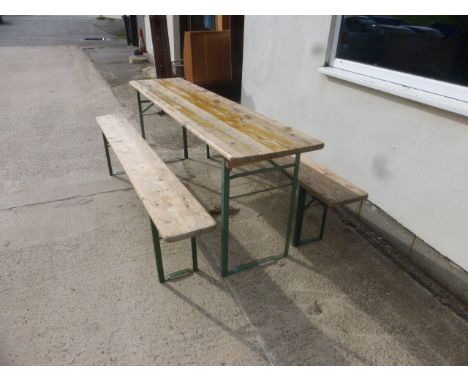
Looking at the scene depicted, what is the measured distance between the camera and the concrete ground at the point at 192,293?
6.24 ft

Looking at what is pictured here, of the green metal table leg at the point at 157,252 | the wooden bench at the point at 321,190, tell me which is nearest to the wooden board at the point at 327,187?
the wooden bench at the point at 321,190

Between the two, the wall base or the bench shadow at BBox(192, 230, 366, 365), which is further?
the wall base

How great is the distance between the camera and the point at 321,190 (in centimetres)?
235

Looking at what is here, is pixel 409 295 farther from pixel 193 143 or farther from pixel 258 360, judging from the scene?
pixel 193 143

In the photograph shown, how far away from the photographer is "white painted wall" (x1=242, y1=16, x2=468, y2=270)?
7.38 ft

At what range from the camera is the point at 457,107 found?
208 centimetres

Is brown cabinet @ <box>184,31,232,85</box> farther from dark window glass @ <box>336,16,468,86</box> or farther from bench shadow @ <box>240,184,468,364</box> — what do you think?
bench shadow @ <box>240,184,468,364</box>

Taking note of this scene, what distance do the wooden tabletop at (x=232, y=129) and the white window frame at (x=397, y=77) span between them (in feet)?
3.06

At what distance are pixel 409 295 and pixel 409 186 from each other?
80cm

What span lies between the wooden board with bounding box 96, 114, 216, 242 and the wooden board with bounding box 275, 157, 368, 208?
81 centimetres

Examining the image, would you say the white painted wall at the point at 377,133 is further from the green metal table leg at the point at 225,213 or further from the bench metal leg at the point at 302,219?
the green metal table leg at the point at 225,213

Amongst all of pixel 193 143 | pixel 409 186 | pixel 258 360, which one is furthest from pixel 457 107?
Result: pixel 193 143

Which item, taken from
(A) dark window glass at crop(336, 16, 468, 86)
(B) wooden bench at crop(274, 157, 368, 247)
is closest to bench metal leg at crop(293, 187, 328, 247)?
(B) wooden bench at crop(274, 157, 368, 247)

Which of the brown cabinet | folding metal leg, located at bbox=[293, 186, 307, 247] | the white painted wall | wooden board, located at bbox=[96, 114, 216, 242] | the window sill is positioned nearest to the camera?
wooden board, located at bbox=[96, 114, 216, 242]
